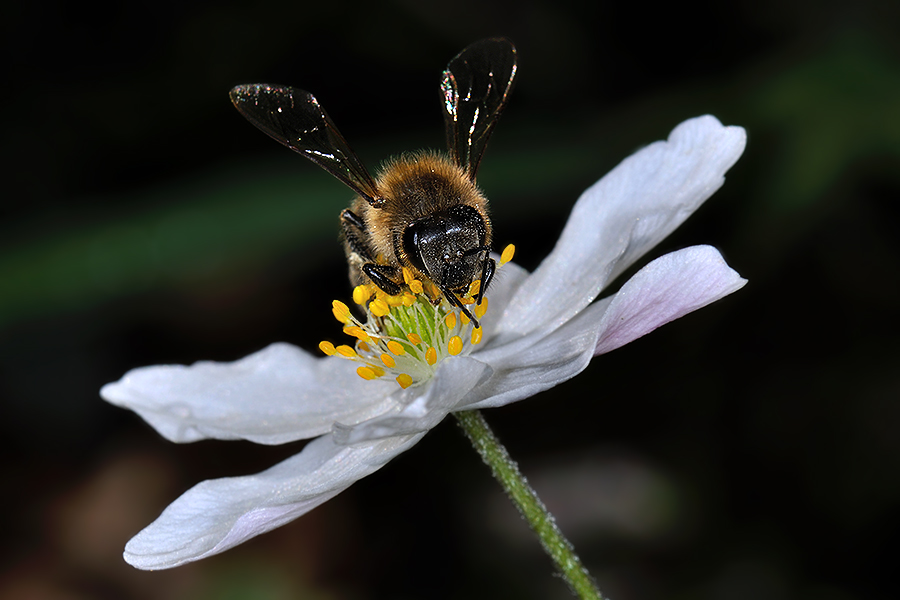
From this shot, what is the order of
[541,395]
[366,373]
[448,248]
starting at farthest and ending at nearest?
[541,395]
[366,373]
[448,248]

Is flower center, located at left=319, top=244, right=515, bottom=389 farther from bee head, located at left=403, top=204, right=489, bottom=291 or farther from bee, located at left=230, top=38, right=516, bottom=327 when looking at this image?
bee head, located at left=403, top=204, right=489, bottom=291

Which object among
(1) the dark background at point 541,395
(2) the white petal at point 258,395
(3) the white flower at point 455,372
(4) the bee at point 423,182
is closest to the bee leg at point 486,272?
(4) the bee at point 423,182

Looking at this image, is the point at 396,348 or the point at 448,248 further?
the point at 396,348

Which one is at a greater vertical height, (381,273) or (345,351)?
(381,273)

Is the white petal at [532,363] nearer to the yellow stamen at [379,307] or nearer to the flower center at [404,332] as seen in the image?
the flower center at [404,332]

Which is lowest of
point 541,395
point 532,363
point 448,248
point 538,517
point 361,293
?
point 541,395

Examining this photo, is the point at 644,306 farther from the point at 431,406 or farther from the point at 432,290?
the point at 432,290

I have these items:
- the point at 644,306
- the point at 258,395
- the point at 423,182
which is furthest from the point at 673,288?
the point at 258,395
